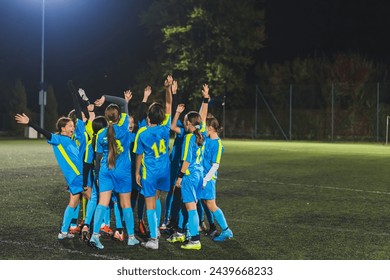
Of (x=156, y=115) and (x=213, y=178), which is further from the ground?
(x=156, y=115)

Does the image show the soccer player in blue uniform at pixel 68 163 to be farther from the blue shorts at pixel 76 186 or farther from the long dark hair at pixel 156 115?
the long dark hair at pixel 156 115

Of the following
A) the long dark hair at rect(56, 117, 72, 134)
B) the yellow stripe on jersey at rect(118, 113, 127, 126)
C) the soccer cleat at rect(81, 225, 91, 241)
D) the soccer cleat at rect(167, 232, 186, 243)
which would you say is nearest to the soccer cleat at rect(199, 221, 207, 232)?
the soccer cleat at rect(167, 232, 186, 243)

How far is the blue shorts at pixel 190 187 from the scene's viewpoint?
23.0 ft

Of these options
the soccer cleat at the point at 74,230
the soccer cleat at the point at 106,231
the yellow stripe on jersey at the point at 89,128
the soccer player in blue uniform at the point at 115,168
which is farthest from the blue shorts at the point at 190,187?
the soccer cleat at the point at 74,230

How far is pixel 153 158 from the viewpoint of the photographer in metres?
6.96

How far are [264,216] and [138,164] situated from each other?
9.92 feet

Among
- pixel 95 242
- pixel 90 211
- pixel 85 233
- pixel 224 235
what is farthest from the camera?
pixel 224 235

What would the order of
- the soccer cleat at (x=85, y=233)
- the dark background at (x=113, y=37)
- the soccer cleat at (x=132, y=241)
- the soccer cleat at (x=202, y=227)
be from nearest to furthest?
1. the soccer cleat at (x=132, y=241)
2. the soccer cleat at (x=85, y=233)
3. the soccer cleat at (x=202, y=227)
4. the dark background at (x=113, y=37)

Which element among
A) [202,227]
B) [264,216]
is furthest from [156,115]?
[264,216]

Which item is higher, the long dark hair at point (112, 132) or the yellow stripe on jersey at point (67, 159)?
the long dark hair at point (112, 132)

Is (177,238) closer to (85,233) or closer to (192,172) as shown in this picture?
(192,172)

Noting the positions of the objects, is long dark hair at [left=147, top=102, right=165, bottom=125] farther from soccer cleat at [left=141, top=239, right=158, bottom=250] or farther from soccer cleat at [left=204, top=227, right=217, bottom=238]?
soccer cleat at [left=204, top=227, right=217, bottom=238]

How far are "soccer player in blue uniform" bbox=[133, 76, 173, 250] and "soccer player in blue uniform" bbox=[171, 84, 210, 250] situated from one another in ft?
0.71

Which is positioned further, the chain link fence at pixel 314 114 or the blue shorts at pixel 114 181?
the chain link fence at pixel 314 114
